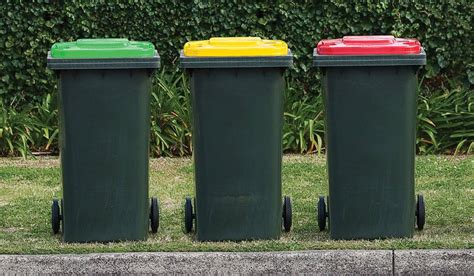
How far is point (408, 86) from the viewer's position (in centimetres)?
746

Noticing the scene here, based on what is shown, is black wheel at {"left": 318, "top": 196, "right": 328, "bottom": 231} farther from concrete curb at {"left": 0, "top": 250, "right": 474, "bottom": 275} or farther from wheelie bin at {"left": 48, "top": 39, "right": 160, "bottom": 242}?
wheelie bin at {"left": 48, "top": 39, "right": 160, "bottom": 242}

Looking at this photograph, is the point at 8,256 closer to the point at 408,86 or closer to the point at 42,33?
the point at 408,86

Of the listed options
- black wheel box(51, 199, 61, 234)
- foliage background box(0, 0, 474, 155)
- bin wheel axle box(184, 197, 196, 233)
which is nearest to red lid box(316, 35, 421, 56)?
bin wheel axle box(184, 197, 196, 233)

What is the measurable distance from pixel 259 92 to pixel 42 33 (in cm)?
430

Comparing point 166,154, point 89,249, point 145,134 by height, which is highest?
point 145,134

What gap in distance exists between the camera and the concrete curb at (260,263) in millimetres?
7113

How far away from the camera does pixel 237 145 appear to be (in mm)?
7496

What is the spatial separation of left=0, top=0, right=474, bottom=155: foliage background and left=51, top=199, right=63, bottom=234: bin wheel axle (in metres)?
3.41

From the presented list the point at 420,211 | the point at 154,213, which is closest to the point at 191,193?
the point at 154,213

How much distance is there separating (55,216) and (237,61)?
151 centimetres

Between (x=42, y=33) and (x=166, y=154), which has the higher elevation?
(x=42, y=33)

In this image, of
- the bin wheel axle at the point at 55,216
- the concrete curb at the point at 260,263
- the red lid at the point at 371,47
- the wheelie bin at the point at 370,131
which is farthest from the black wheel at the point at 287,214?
the bin wheel axle at the point at 55,216

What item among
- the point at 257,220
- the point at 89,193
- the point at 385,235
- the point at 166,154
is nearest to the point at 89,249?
the point at 89,193

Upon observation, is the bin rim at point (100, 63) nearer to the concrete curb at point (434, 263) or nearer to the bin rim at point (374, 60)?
the bin rim at point (374, 60)
